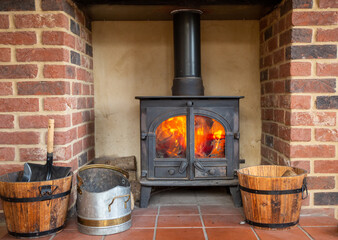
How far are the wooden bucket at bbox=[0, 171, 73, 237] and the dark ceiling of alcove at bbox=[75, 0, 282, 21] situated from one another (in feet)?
4.38

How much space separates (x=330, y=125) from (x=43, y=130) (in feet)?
6.20

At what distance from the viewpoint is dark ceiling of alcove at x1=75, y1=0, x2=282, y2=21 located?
243 cm

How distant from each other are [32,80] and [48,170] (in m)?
0.59

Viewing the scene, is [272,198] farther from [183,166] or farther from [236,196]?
[183,166]

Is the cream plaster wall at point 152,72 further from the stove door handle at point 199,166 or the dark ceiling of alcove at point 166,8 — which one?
the stove door handle at point 199,166

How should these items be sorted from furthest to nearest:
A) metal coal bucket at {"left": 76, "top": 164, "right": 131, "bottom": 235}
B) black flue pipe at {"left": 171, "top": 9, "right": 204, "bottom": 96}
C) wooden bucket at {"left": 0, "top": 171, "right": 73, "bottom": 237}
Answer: black flue pipe at {"left": 171, "top": 9, "right": 204, "bottom": 96} → metal coal bucket at {"left": 76, "top": 164, "right": 131, "bottom": 235} → wooden bucket at {"left": 0, "top": 171, "right": 73, "bottom": 237}

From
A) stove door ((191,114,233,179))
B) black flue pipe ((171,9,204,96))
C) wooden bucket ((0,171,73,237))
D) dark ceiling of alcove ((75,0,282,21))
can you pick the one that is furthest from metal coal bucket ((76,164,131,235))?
dark ceiling of alcove ((75,0,282,21))

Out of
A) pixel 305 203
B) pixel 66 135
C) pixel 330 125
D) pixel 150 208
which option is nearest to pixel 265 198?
pixel 305 203

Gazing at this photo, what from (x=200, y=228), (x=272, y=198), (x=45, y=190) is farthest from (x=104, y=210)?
(x=272, y=198)

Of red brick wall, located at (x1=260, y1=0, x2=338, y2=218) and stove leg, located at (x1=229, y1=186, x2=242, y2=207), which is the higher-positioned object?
red brick wall, located at (x1=260, y1=0, x2=338, y2=218)

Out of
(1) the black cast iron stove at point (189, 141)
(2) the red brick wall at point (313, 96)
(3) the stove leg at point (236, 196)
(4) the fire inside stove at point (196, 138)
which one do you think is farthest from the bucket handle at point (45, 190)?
(2) the red brick wall at point (313, 96)

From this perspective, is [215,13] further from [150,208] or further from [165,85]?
[150,208]

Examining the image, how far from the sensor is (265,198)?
1922mm

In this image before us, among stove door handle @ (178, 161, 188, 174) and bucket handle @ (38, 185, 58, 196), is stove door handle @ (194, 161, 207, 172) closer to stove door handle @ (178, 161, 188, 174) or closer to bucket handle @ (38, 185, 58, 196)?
stove door handle @ (178, 161, 188, 174)
